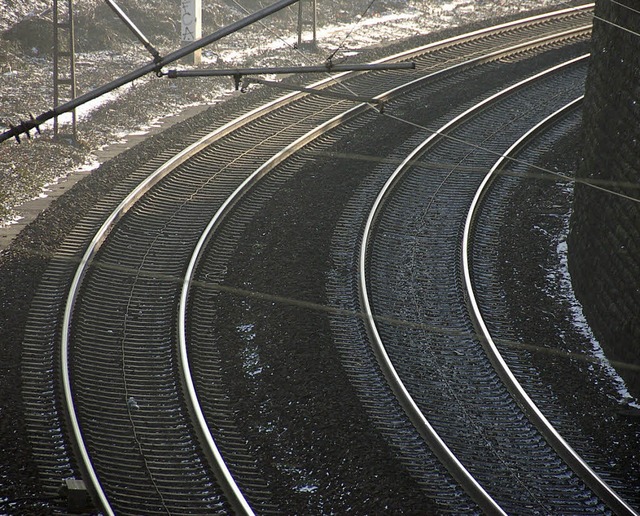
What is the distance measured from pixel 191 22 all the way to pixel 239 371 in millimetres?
15830

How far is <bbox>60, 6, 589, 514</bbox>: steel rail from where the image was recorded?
8656 mm

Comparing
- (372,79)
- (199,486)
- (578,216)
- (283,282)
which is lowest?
(199,486)

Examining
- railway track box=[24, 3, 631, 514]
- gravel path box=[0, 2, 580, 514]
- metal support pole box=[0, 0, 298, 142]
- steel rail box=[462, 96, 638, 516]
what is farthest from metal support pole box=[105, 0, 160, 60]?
steel rail box=[462, 96, 638, 516]

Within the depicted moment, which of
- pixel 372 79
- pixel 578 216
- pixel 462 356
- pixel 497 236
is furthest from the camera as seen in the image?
pixel 372 79

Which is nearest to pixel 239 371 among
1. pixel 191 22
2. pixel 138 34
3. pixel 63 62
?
pixel 138 34

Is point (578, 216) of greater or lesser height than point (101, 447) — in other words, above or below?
above

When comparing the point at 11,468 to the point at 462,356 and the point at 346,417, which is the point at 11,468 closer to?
the point at 346,417

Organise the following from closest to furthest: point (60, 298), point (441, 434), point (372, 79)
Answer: point (441, 434) < point (60, 298) < point (372, 79)

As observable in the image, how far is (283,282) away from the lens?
12711mm

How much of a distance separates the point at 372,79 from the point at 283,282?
10.3 m

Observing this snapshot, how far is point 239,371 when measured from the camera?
10.7 m

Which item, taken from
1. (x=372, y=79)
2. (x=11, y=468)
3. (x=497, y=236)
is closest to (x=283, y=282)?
(x=497, y=236)

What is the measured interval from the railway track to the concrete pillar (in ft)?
25.8

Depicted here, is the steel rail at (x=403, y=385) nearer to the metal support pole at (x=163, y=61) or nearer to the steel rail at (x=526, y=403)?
the steel rail at (x=526, y=403)
